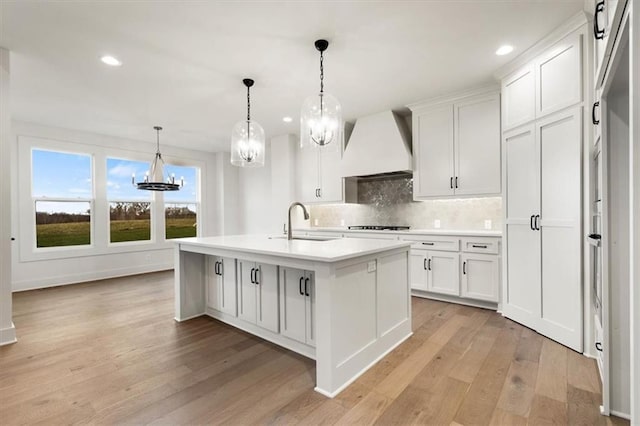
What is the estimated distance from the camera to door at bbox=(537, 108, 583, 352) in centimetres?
251

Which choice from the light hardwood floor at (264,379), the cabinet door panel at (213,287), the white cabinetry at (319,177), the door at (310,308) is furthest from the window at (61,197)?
the door at (310,308)

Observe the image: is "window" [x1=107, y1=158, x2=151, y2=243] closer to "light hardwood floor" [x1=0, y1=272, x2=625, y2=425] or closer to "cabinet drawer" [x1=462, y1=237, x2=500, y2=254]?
"light hardwood floor" [x1=0, y1=272, x2=625, y2=425]

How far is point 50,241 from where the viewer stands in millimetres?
5129

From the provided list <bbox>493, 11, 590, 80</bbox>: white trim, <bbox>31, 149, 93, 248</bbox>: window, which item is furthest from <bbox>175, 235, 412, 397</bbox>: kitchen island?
<bbox>31, 149, 93, 248</bbox>: window

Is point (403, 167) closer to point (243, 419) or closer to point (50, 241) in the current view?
point (243, 419)

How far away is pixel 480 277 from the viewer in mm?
3604

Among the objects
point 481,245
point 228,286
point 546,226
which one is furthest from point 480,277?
point 228,286

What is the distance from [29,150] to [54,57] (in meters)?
2.94

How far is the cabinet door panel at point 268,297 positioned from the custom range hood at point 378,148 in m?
2.58

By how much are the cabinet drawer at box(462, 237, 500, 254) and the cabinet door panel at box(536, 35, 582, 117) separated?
1432 millimetres

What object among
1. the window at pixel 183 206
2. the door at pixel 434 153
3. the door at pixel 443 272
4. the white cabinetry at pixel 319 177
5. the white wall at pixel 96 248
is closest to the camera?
the door at pixel 443 272

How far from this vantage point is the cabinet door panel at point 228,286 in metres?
3.12

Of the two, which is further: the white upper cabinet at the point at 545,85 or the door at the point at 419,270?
the door at the point at 419,270

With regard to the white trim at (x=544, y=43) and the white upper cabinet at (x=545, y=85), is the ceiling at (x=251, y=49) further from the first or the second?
the white upper cabinet at (x=545, y=85)
